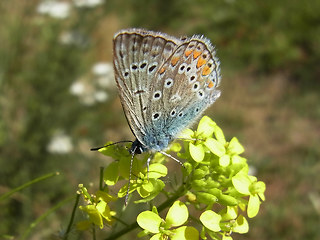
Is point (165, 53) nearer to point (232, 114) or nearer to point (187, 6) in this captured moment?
point (232, 114)

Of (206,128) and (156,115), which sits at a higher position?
(156,115)

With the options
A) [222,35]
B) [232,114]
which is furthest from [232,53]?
[232,114]

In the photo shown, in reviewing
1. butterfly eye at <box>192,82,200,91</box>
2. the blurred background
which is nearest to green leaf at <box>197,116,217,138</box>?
butterfly eye at <box>192,82,200,91</box>

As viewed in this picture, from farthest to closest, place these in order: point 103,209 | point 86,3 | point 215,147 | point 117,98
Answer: point 117,98 → point 86,3 → point 215,147 → point 103,209

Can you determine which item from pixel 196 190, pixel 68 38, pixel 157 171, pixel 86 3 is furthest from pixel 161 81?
pixel 86 3

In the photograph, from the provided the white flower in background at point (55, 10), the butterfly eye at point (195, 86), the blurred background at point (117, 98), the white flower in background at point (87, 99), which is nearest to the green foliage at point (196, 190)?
the butterfly eye at point (195, 86)

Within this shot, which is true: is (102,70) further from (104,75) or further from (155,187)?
(155,187)

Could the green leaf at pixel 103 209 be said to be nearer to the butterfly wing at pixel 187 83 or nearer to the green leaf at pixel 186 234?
the green leaf at pixel 186 234
